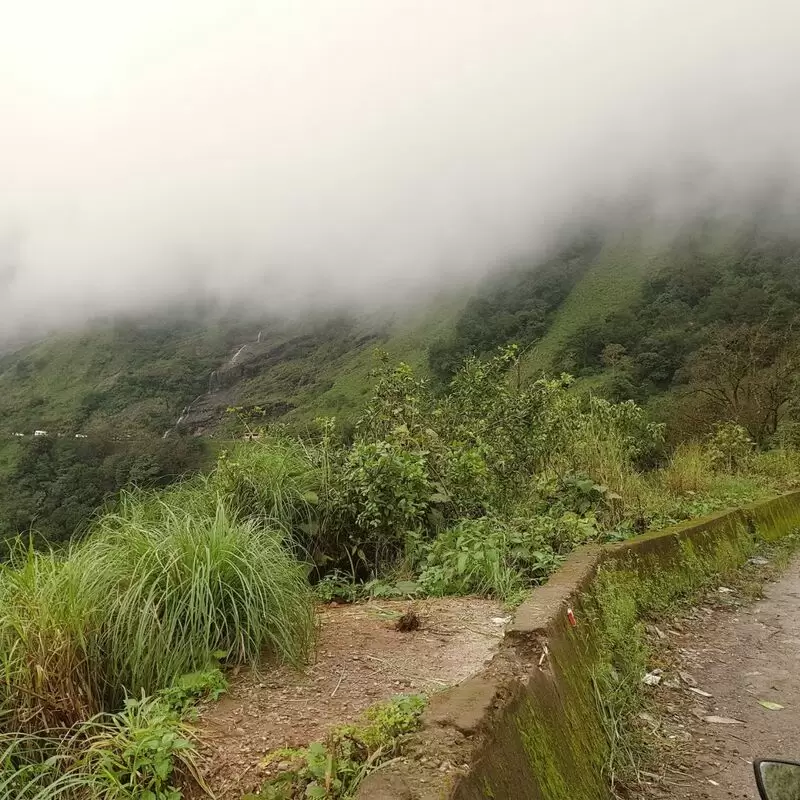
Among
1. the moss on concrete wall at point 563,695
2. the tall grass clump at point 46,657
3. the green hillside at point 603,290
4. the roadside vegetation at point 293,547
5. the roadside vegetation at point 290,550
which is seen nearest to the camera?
the moss on concrete wall at point 563,695

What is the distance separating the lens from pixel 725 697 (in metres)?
3.93

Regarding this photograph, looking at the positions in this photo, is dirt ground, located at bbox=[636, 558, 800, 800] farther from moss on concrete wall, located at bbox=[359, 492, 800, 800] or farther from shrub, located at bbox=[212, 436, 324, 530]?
shrub, located at bbox=[212, 436, 324, 530]

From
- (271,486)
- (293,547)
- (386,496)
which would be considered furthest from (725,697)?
(271,486)

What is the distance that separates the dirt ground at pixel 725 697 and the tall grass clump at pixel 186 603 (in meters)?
1.95

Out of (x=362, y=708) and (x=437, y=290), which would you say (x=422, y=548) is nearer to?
(x=362, y=708)

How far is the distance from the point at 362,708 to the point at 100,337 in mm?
175462

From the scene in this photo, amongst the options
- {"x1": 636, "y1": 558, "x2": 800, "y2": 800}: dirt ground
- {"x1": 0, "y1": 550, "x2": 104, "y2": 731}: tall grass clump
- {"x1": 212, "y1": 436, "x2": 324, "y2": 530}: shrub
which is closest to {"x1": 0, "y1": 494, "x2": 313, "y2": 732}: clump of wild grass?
{"x1": 0, "y1": 550, "x2": 104, "y2": 731}: tall grass clump

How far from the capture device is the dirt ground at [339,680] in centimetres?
239

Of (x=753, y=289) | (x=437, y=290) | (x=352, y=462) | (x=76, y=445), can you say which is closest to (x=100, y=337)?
(x=437, y=290)

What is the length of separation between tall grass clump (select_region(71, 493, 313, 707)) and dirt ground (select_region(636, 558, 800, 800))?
1.95 m

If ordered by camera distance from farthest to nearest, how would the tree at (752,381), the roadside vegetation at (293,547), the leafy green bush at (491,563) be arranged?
the tree at (752,381) < the leafy green bush at (491,563) < the roadside vegetation at (293,547)

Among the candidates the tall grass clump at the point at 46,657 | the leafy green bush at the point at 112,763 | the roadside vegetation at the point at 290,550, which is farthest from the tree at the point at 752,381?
the leafy green bush at the point at 112,763

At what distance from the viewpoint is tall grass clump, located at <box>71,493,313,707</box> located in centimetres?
301

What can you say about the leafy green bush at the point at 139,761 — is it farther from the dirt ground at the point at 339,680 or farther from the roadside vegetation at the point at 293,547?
the dirt ground at the point at 339,680
